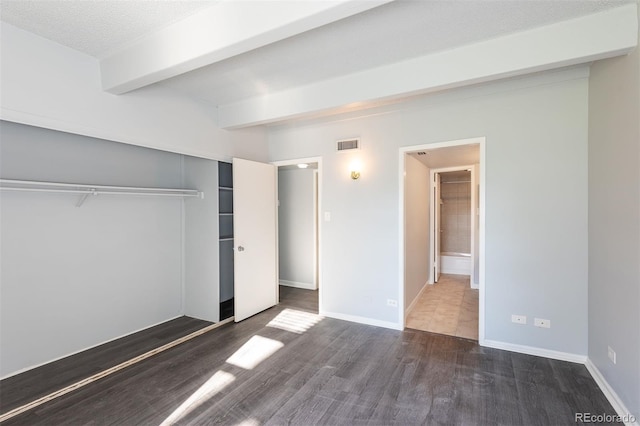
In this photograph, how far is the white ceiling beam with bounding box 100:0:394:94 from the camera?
5.78 ft

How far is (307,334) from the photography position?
3568 millimetres

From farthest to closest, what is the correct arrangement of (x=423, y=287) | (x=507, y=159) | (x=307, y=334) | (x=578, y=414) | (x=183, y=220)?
(x=423, y=287) < (x=183, y=220) < (x=307, y=334) < (x=507, y=159) < (x=578, y=414)

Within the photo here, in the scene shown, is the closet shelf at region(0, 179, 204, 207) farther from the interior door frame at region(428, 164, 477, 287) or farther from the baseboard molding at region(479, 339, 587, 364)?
the interior door frame at region(428, 164, 477, 287)

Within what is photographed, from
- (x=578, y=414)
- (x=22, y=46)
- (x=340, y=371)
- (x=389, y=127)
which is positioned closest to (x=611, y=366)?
(x=578, y=414)

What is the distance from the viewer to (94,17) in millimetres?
2115

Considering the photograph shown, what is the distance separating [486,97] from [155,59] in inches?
124

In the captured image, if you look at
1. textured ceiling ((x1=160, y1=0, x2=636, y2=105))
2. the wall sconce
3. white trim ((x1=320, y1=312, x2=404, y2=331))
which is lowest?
white trim ((x1=320, y1=312, x2=404, y2=331))

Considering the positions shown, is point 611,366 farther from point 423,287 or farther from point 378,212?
point 423,287

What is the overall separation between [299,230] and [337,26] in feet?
12.9

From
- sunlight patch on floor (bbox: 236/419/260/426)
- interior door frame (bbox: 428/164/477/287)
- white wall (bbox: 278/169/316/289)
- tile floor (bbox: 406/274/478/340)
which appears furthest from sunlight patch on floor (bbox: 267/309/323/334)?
interior door frame (bbox: 428/164/477/287)

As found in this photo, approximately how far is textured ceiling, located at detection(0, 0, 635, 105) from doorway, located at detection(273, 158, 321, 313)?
9.13ft

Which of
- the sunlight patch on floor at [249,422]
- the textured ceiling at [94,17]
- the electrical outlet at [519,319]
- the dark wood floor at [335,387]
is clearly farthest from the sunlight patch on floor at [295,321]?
the textured ceiling at [94,17]

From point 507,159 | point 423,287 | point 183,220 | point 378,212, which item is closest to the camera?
point 507,159

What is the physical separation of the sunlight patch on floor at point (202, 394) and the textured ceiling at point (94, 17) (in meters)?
2.84
